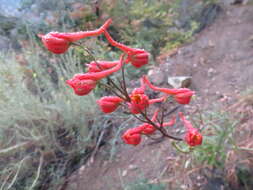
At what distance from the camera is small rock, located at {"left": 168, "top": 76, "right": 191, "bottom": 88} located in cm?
246

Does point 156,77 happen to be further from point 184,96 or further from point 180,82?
point 184,96

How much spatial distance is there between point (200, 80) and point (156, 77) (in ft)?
1.58

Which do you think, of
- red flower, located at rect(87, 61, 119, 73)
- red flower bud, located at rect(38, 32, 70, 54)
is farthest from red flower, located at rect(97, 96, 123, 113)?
red flower bud, located at rect(38, 32, 70, 54)

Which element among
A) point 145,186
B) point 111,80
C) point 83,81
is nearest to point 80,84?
point 83,81

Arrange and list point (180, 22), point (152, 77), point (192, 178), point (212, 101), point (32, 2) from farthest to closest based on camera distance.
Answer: point (180, 22) → point (152, 77) → point (32, 2) → point (212, 101) → point (192, 178)

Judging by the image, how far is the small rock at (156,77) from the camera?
2.65 m

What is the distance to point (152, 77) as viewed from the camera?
2732 mm

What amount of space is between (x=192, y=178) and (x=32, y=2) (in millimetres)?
2166

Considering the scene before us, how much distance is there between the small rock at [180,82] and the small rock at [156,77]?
13cm

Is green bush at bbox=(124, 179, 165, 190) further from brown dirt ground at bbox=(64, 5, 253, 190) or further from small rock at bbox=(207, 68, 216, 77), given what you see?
small rock at bbox=(207, 68, 216, 77)

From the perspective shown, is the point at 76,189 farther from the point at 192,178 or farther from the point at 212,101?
the point at 212,101

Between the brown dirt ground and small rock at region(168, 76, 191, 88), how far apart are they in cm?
12

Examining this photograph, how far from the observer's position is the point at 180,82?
2451mm

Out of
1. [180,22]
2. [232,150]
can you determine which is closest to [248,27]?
[180,22]
